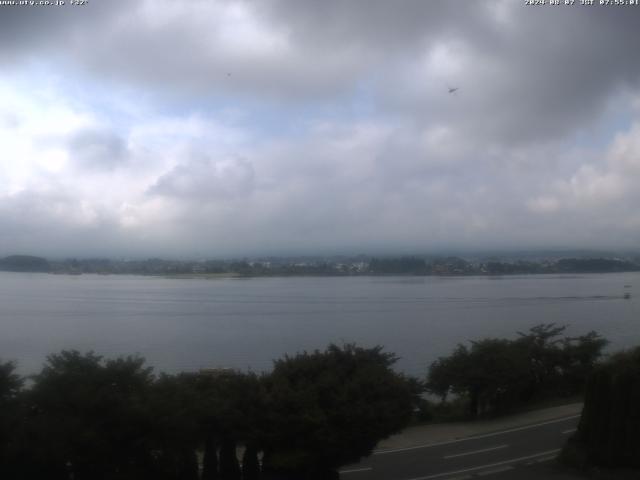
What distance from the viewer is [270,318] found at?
1708 inches

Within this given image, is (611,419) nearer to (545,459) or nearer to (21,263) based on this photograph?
(545,459)

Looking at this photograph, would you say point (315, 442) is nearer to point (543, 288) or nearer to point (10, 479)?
point (10, 479)

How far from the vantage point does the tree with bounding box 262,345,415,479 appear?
35.8 ft

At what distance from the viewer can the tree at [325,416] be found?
10.9 meters

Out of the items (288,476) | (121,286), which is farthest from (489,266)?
(288,476)

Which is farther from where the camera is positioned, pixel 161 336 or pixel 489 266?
pixel 489 266

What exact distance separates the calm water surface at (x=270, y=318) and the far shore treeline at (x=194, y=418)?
1359cm

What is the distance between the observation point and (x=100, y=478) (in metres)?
9.67

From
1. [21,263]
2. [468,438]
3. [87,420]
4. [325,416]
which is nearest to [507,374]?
[468,438]

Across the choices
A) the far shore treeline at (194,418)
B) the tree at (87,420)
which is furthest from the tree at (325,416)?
the tree at (87,420)

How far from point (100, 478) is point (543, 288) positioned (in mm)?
66549

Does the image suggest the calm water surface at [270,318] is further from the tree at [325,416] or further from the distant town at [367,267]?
the tree at [325,416]

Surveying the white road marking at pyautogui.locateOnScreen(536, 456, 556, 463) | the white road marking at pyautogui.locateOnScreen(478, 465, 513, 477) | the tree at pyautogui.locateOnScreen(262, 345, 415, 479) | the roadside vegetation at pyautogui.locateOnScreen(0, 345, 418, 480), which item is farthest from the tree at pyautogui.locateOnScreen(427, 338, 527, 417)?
the tree at pyautogui.locateOnScreen(262, 345, 415, 479)

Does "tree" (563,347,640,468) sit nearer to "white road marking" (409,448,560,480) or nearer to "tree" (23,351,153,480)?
"white road marking" (409,448,560,480)
